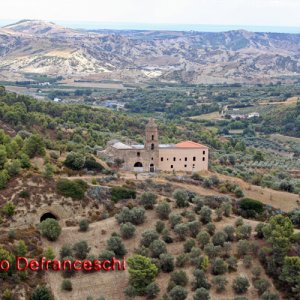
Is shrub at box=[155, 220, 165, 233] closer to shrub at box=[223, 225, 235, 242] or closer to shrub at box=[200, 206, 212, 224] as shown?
shrub at box=[200, 206, 212, 224]

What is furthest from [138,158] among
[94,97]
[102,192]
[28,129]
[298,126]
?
[94,97]

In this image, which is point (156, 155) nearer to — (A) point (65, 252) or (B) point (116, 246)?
(B) point (116, 246)

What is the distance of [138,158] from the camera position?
67.9m

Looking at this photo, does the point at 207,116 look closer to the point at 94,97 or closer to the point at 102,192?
the point at 94,97

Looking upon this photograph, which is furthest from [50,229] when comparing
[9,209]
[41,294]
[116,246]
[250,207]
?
[250,207]

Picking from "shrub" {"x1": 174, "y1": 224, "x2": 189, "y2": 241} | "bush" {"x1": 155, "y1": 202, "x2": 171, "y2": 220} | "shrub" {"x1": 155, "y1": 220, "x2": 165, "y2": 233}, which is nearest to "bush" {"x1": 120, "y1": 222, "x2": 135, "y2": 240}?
"shrub" {"x1": 155, "y1": 220, "x2": 165, "y2": 233}

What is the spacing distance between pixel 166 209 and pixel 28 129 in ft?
113

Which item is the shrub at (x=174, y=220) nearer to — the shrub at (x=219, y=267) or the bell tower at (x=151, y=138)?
the shrub at (x=219, y=267)

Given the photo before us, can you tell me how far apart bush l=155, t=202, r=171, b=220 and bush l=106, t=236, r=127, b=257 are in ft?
19.9

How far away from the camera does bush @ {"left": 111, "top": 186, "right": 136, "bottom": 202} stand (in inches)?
2288

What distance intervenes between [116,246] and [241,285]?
35.7 feet

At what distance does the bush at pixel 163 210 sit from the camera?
181 feet

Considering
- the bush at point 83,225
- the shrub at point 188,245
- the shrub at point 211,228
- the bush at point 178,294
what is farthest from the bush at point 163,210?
the bush at point 178,294

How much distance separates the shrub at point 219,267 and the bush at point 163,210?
8676mm
